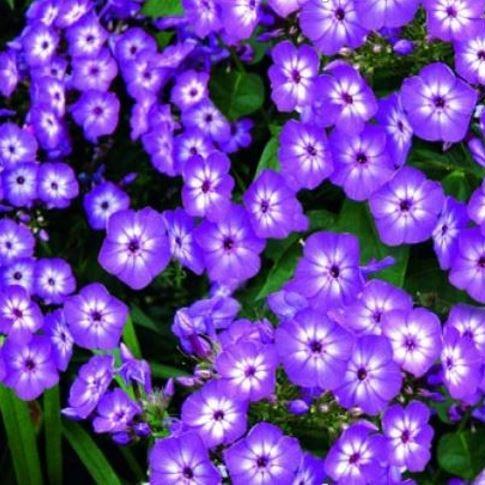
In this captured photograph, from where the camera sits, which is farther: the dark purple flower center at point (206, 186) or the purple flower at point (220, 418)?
the dark purple flower center at point (206, 186)

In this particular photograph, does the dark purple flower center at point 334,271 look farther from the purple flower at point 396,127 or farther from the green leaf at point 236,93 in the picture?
the green leaf at point 236,93

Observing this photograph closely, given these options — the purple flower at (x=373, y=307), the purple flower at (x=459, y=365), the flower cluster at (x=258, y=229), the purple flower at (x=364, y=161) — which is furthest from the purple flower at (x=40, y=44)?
the purple flower at (x=459, y=365)

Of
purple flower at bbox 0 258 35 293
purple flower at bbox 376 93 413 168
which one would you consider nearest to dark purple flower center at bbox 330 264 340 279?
purple flower at bbox 376 93 413 168

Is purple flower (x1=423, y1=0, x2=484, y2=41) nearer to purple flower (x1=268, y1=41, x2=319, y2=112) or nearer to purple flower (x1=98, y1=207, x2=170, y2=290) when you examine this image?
purple flower (x1=268, y1=41, x2=319, y2=112)

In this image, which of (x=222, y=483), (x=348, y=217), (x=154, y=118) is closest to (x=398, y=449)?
(x=222, y=483)

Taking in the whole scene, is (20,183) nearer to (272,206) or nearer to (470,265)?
(272,206)

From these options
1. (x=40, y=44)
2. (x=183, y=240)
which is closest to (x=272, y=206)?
(x=183, y=240)

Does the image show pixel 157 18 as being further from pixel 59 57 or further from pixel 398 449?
pixel 398 449
